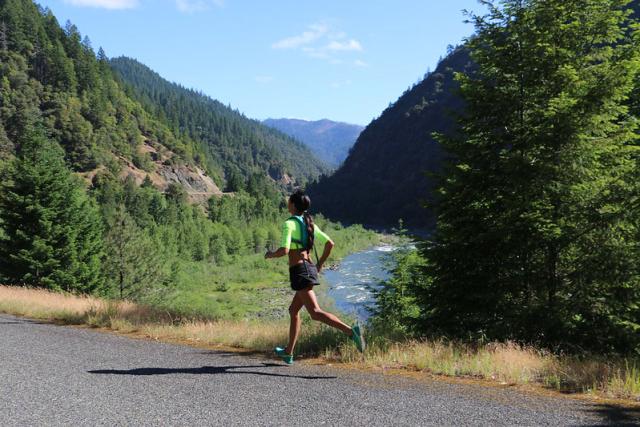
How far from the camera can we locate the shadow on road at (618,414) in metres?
3.81

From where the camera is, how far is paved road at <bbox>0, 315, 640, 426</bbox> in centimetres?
406

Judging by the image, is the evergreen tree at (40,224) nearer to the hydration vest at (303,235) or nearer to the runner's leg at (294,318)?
the runner's leg at (294,318)

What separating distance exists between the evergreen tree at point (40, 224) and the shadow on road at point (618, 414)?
26048 millimetres

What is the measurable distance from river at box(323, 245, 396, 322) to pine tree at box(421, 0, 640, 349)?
25.0 meters

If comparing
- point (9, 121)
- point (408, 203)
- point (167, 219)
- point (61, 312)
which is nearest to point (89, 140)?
point (9, 121)

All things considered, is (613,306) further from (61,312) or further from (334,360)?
(61,312)

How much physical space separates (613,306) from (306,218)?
5.54 meters

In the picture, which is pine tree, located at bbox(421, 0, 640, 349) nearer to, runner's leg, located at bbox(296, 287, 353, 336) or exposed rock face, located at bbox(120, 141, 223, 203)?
runner's leg, located at bbox(296, 287, 353, 336)

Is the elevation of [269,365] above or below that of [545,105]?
below

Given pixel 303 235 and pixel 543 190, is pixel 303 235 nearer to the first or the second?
pixel 303 235

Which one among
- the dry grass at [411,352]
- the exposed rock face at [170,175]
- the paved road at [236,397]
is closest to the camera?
the paved road at [236,397]

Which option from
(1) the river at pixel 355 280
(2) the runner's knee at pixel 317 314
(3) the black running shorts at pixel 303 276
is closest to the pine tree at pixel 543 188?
(2) the runner's knee at pixel 317 314

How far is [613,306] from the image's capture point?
7.65 meters

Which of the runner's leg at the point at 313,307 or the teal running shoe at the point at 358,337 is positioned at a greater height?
the runner's leg at the point at 313,307
